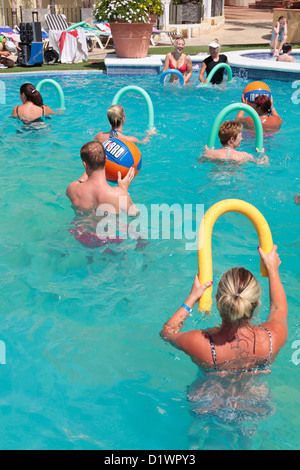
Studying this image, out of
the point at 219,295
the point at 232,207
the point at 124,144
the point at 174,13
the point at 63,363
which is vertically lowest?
the point at 63,363

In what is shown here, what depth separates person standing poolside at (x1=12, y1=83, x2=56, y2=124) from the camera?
33.8 ft

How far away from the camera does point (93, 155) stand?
5.66 meters

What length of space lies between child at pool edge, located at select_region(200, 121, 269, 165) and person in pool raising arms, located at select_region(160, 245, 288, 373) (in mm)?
4353

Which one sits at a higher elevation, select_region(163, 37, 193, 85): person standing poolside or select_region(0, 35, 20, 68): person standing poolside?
→ select_region(0, 35, 20, 68): person standing poolside

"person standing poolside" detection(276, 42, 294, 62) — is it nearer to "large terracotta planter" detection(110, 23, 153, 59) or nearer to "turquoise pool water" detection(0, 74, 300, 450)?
"large terracotta planter" detection(110, 23, 153, 59)

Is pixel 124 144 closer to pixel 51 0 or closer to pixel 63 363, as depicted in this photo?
pixel 63 363

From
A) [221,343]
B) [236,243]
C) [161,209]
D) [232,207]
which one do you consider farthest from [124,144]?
[221,343]

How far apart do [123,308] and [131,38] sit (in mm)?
13475

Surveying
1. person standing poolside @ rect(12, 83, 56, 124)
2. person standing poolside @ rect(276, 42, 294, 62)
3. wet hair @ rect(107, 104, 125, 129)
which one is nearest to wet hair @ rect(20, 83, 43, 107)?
person standing poolside @ rect(12, 83, 56, 124)

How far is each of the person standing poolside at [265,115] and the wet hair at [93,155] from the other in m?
4.72

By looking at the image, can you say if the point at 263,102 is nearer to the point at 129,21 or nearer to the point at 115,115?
the point at 115,115

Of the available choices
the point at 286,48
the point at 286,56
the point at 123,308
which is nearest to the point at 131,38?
the point at 286,56

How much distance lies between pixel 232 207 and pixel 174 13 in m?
24.7

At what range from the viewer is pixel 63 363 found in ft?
14.6
